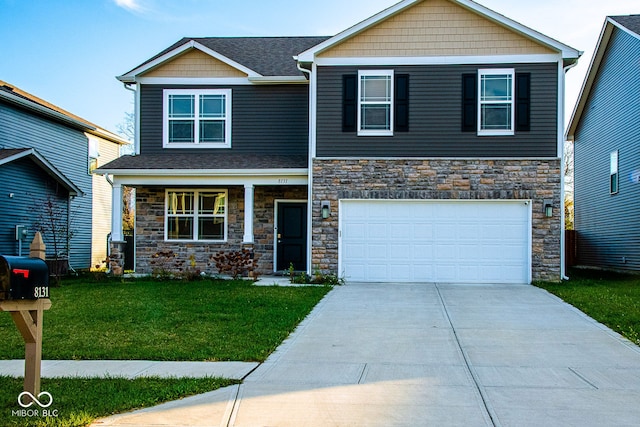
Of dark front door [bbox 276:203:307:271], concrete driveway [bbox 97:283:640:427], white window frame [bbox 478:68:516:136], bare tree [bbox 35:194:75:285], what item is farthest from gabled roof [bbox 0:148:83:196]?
white window frame [bbox 478:68:516:136]

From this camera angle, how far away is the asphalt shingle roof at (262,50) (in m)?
18.9

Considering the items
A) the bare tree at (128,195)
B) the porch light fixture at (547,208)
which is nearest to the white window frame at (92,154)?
the bare tree at (128,195)

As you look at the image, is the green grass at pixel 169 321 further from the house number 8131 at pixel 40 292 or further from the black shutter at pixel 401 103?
the black shutter at pixel 401 103

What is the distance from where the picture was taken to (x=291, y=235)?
18656mm

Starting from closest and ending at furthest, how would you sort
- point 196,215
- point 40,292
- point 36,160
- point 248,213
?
point 40,292 < point 248,213 < point 196,215 < point 36,160

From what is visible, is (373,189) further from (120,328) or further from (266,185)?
(120,328)

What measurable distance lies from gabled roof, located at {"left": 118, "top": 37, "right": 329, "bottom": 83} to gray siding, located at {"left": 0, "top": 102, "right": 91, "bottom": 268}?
4.34 metres

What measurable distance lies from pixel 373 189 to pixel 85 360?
9.64 m

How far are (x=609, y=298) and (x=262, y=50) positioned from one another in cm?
1244

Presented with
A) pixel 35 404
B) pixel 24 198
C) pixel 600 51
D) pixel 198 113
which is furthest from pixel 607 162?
pixel 35 404

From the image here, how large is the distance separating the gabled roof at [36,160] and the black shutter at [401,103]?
10386 millimetres

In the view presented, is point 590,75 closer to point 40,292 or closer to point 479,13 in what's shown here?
point 479,13

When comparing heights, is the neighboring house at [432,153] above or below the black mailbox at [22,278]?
above

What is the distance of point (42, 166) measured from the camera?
784 inches
